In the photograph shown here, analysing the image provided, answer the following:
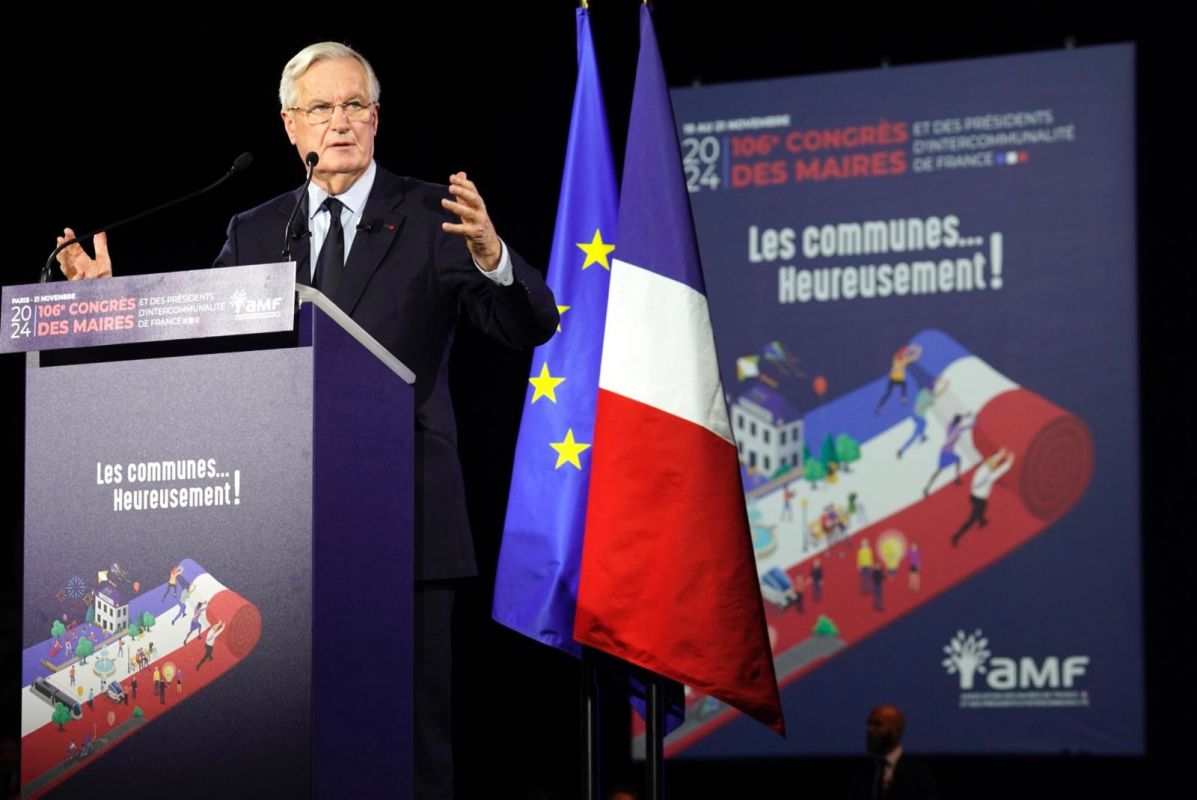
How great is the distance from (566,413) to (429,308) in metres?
1.35

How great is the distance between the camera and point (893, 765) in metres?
5.57

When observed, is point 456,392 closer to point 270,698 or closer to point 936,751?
point 936,751

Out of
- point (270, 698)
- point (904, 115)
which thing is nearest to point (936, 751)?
point (904, 115)

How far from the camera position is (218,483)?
201 centimetres

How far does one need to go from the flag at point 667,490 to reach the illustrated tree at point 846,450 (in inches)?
94.4

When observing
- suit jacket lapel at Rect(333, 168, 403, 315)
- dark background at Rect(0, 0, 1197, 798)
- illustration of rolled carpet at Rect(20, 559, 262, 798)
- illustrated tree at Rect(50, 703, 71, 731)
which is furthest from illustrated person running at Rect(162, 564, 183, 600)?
dark background at Rect(0, 0, 1197, 798)

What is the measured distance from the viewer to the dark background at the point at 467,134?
6.32 metres

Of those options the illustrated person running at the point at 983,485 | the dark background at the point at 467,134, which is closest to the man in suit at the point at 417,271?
the illustrated person running at the point at 983,485

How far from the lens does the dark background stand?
6.32 metres

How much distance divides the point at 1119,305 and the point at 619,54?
229cm

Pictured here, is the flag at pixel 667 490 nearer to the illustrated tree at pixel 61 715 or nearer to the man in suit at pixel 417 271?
the man in suit at pixel 417 271

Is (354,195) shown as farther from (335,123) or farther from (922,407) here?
(922,407)

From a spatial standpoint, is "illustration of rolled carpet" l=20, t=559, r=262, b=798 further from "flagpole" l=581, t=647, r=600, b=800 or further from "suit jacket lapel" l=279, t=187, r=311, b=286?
"flagpole" l=581, t=647, r=600, b=800

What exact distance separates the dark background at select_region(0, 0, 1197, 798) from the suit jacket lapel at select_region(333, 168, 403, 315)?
13.2ft
